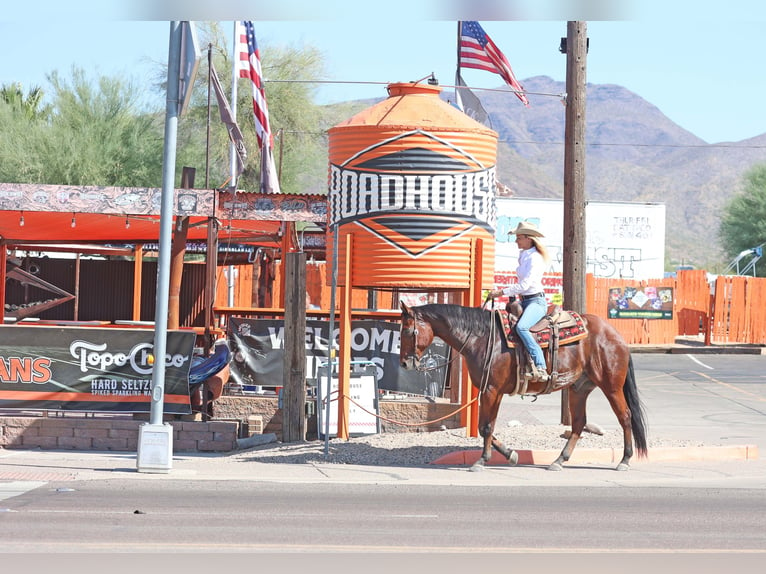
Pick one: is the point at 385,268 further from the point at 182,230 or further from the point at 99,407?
the point at 182,230

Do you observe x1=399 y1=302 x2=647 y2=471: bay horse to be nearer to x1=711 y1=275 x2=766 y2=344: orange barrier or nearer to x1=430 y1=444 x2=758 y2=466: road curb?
x1=430 y1=444 x2=758 y2=466: road curb

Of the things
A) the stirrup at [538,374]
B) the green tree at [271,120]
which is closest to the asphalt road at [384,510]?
the stirrup at [538,374]

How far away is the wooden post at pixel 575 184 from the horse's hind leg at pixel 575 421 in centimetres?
224

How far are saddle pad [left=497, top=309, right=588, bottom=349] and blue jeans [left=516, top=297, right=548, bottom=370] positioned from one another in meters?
0.14

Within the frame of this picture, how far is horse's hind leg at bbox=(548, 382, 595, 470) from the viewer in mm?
14336

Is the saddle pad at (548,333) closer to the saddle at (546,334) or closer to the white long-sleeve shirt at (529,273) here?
the saddle at (546,334)

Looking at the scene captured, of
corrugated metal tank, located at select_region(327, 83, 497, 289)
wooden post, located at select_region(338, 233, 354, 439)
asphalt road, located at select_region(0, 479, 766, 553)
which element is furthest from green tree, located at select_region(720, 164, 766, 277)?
asphalt road, located at select_region(0, 479, 766, 553)

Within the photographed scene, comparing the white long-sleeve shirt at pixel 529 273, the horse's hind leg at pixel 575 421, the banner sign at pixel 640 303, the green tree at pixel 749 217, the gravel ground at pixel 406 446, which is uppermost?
the green tree at pixel 749 217

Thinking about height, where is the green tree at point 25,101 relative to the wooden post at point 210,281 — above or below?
above

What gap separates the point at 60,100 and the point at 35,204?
2272cm

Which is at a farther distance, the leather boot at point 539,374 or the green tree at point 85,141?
the green tree at point 85,141

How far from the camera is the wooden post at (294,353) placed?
1617 centimetres

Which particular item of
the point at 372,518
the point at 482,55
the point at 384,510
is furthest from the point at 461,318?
A: the point at 482,55

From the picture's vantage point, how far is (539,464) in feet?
48.8
